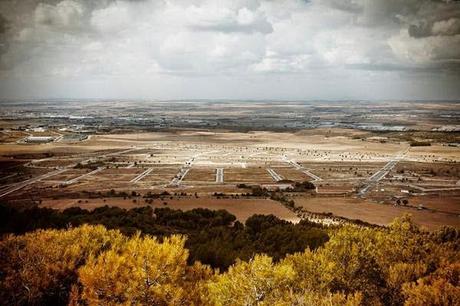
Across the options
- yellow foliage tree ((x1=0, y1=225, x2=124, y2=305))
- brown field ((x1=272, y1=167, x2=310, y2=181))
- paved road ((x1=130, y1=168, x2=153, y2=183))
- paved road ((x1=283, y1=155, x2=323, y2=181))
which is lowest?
paved road ((x1=130, y1=168, x2=153, y2=183))

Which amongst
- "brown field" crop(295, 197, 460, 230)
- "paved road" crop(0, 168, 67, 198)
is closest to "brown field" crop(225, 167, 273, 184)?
"brown field" crop(295, 197, 460, 230)

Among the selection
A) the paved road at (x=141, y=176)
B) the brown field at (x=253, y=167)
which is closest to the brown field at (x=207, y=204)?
the brown field at (x=253, y=167)

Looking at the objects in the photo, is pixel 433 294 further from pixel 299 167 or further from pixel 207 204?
pixel 299 167

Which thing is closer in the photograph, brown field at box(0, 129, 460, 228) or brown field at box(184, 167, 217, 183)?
brown field at box(0, 129, 460, 228)

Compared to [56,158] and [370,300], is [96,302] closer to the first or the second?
[370,300]

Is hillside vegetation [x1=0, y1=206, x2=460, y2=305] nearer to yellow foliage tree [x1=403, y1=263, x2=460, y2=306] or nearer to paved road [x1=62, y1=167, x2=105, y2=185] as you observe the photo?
yellow foliage tree [x1=403, y1=263, x2=460, y2=306]

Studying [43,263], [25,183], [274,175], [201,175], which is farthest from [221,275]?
[274,175]
